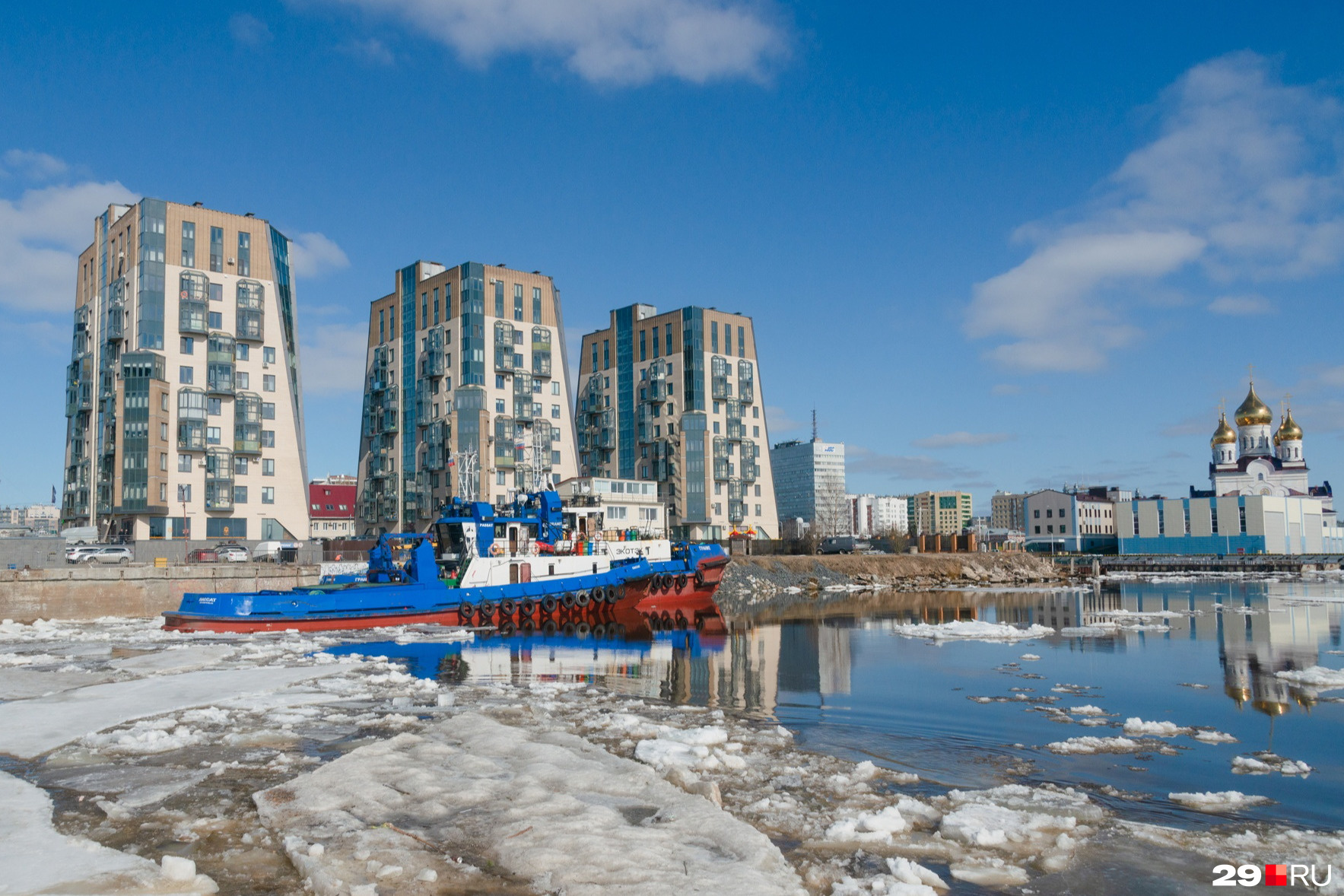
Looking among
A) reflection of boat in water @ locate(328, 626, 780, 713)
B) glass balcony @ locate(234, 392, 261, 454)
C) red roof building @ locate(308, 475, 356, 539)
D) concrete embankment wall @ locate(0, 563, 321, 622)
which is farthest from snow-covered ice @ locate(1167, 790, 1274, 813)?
red roof building @ locate(308, 475, 356, 539)

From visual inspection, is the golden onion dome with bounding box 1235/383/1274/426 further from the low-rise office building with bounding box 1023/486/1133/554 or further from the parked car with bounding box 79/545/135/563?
the parked car with bounding box 79/545/135/563

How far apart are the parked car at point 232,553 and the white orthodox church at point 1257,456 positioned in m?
127

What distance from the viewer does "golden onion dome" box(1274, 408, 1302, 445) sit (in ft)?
419

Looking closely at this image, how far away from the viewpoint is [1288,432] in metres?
128

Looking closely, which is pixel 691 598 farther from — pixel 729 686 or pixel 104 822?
pixel 104 822

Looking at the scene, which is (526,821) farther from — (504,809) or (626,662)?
(626,662)

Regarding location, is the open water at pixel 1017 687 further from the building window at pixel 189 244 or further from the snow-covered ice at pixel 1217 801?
the building window at pixel 189 244

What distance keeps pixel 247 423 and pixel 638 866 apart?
215 feet

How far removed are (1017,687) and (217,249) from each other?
64420mm

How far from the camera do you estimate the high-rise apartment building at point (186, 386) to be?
6075 cm

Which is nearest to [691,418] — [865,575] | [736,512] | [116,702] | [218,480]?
[736,512]

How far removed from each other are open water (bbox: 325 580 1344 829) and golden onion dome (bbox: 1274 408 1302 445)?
107214mm

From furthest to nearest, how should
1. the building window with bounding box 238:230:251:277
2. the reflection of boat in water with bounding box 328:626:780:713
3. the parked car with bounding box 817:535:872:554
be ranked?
the parked car with bounding box 817:535:872:554
the building window with bounding box 238:230:251:277
the reflection of boat in water with bounding box 328:626:780:713

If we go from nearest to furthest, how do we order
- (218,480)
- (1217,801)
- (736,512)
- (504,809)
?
(504,809) → (1217,801) → (218,480) → (736,512)
